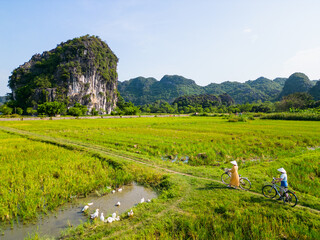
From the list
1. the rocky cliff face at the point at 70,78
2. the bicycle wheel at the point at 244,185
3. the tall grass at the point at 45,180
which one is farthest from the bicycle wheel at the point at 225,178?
the rocky cliff face at the point at 70,78

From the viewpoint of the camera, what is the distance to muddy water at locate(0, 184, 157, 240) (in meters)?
4.58

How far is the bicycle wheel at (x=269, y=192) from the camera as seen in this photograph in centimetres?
576

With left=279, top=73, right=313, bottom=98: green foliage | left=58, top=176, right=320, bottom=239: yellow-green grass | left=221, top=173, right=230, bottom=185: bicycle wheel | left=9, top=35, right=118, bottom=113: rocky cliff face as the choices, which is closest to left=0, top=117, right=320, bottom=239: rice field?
left=58, top=176, right=320, bottom=239: yellow-green grass

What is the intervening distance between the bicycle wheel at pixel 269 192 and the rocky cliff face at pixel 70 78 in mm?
101067

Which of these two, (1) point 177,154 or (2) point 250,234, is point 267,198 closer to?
(2) point 250,234

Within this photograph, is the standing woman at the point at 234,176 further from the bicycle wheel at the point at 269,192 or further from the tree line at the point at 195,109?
the tree line at the point at 195,109

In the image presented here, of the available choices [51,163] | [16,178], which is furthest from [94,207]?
[51,163]

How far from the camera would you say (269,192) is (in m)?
5.80

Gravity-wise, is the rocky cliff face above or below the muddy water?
above

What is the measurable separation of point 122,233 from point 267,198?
16.0 ft

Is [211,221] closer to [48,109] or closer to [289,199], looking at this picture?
[289,199]

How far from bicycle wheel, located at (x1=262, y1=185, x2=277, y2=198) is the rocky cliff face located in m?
101

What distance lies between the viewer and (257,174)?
805 centimetres

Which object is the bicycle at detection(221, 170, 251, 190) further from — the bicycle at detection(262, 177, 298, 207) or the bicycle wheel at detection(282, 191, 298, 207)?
the bicycle wheel at detection(282, 191, 298, 207)
